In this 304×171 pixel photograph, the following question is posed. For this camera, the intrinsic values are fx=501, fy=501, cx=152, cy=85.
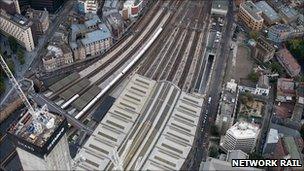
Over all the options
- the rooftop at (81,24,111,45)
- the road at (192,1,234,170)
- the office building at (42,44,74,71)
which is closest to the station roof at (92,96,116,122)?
the office building at (42,44,74,71)

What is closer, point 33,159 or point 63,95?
point 33,159

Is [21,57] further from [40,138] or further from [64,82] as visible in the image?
[40,138]

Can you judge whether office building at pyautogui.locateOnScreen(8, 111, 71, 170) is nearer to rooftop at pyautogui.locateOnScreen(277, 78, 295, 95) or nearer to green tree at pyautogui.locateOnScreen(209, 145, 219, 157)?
green tree at pyautogui.locateOnScreen(209, 145, 219, 157)

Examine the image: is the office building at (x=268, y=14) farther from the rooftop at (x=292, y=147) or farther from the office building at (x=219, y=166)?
the office building at (x=219, y=166)

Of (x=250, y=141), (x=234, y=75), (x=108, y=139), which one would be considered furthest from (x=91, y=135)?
(x=234, y=75)

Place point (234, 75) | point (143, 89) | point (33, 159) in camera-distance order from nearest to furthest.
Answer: point (33, 159) → point (143, 89) → point (234, 75)

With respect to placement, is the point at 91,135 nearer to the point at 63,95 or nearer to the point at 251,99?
the point at 63,95
